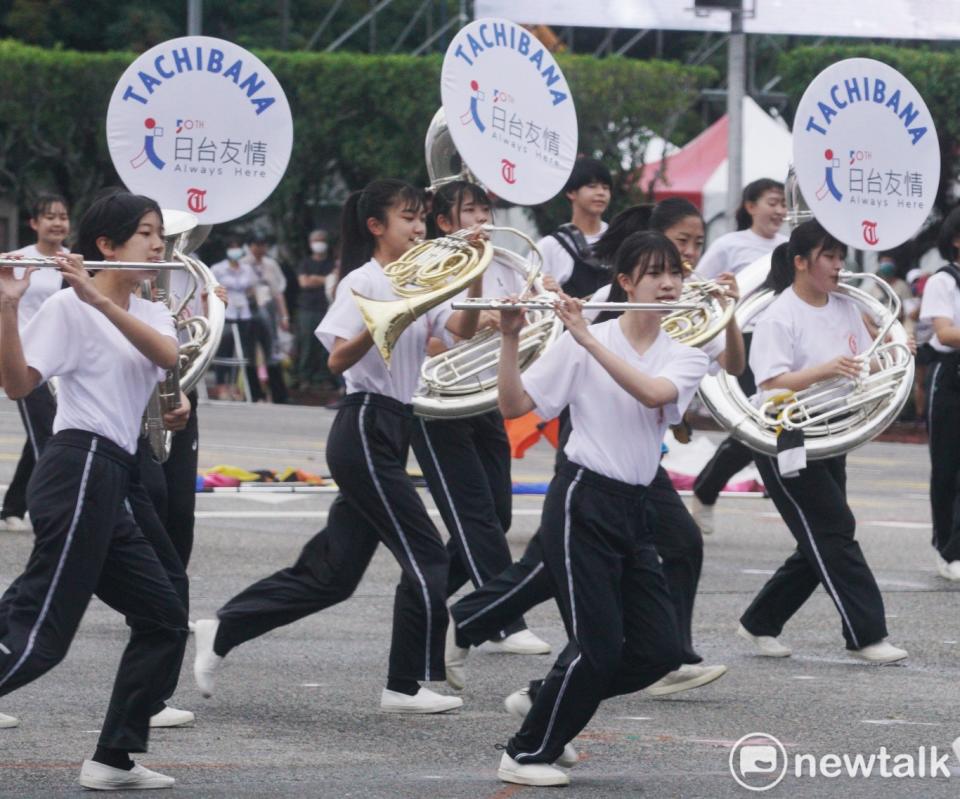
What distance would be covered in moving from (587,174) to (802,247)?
1.44 metres

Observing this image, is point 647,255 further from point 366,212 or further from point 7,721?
point 7,721

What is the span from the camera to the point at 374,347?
6.55 meters

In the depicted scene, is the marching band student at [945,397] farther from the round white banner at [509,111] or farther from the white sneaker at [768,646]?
the round white banner at [509,111]

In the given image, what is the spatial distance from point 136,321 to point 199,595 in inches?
139

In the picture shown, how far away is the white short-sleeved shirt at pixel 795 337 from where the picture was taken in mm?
7359

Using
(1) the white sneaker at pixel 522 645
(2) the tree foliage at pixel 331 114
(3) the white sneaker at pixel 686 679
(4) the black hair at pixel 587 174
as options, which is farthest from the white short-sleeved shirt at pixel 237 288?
(3) the white sneaker at pixel 686 679

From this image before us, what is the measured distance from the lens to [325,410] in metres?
19.9

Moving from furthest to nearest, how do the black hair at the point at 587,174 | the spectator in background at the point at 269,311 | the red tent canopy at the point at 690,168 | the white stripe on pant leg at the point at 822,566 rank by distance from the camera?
the red tent canopy at the point at 690,168 < the spectator in background at the point at 269,311 < the black hair at the point at 587,174 < the white stripe on pant leg at the point at 822,566

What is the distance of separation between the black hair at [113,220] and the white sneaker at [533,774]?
178 cm

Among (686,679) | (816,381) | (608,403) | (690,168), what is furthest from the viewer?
(690,168)

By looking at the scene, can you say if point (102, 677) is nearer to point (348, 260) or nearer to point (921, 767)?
point (348, 260)

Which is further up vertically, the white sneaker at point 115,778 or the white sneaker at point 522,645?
the white sneaker at point 115,778

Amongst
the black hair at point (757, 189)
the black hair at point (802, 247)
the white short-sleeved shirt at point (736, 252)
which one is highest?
the black hair at point (802, 247)

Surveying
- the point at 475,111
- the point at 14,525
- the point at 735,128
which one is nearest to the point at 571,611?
the point at 475,111
